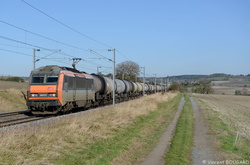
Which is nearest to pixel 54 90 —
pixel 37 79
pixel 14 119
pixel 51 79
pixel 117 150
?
pixel 51 79

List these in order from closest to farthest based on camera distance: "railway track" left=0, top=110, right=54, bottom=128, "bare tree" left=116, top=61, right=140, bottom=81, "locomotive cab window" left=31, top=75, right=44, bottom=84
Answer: "railway track" left=0, top=110, right=54, bottom=128 < "locomotive cab window" left=31, top=75, right=44, bottom=84 < "bare tree" left=116, top=61, right=140, bottom=81

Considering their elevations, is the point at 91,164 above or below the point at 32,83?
below

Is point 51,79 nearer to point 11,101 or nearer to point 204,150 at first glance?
point 204,150

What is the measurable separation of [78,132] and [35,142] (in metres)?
2.50

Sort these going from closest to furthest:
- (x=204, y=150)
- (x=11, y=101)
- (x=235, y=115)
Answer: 1. (x=204, y=150)
2. (x=235, y=115)
3. (x=11, y=101)

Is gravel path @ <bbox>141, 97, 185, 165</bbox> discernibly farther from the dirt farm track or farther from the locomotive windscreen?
the locomotive windscreen

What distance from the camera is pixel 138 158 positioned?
351 inches

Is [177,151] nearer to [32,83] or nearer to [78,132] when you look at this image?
[78,132]

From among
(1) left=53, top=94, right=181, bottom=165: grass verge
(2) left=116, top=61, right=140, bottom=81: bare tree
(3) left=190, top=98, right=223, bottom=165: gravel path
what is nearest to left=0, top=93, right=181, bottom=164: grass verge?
(1) left=53, top=94, right=181, bottom=165: grass verge

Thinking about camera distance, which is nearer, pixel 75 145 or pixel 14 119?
pixel 75 145

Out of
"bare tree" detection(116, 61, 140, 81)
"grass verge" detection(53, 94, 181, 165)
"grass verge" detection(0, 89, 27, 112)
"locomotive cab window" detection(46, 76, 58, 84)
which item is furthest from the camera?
"bare tree" detection(116, 61, 140, 81)

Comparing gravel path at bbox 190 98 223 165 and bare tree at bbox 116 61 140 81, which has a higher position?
bare tree at bbox 116 61 140 81

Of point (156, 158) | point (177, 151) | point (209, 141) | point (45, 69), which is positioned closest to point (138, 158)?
point (156, 158)

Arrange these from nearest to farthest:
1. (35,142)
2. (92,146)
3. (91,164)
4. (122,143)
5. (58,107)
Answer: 1. (91,164)
2. (35,142)
3. (92,146)
4. (122,143)
5. (58,107)
